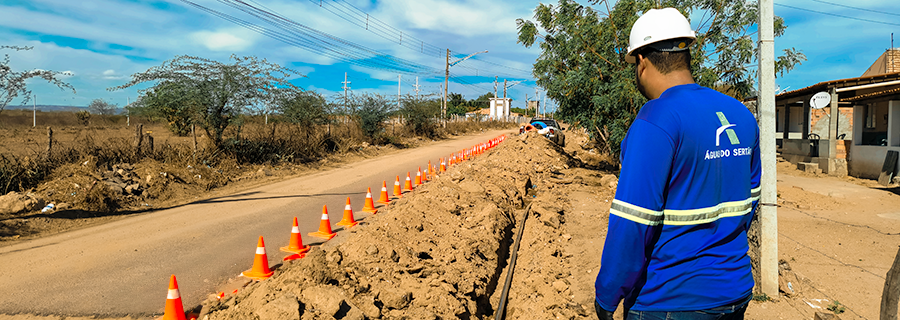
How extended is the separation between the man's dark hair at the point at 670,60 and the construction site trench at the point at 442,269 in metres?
2.85

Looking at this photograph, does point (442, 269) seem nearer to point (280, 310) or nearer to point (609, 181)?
point (280, 310)

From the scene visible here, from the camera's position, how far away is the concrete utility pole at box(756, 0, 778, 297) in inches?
182

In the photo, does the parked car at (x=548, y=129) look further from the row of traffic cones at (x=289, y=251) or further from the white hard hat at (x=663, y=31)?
the white hard hat at (x=663, y=31)

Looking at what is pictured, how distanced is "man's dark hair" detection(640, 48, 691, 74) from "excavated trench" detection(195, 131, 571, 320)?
2.87m

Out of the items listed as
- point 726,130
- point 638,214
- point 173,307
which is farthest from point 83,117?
point 726,130

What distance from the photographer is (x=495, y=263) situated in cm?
580

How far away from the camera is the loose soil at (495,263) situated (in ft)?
13.6

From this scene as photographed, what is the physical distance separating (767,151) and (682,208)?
12.7 ft

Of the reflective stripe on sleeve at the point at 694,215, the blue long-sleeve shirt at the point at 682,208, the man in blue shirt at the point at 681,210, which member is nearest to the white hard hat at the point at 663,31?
the man in blue shirt at the point at 681,210

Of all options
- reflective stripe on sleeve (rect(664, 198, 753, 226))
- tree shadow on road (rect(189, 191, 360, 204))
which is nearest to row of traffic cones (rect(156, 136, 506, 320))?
tree shadow on road (rect(189, 191, 360, 204))

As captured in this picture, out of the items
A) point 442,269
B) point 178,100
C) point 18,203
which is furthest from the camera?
point 178,100

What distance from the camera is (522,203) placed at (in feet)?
31.7

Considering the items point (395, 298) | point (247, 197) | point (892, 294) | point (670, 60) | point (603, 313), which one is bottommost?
point (395, 298)

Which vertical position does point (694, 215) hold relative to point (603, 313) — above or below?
above
